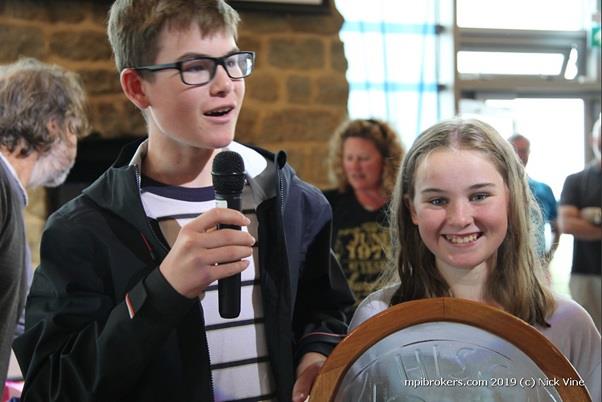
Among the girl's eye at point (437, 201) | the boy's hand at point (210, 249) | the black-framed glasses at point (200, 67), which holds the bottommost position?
the boy's hand at point (210, 249)

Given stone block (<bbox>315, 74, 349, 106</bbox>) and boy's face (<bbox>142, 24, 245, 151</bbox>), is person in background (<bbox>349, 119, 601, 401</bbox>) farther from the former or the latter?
stone block (<bbox>315, 74, 349, 106</bbox>)

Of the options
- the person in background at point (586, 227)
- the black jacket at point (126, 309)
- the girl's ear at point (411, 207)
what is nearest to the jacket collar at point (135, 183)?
the black jacket at point (126, 309)

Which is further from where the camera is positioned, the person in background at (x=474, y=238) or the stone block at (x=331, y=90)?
the stone block at (x=331, y=90)

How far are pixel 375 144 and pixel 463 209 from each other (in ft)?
6.22

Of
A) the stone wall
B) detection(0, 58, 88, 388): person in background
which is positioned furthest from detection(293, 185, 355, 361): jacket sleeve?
the stone wall

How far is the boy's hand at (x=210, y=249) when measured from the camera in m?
1.01

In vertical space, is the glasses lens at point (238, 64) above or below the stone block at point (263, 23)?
below

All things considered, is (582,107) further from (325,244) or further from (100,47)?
(325,244)

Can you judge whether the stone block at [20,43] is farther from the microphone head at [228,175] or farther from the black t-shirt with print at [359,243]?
the microphone head at [228,175]

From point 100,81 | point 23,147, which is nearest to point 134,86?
point 23,147

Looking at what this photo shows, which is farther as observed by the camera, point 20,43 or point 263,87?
point 263,87

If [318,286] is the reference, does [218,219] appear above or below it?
above

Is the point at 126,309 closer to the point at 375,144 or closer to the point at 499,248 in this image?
the point at 499,248

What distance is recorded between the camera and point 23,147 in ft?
6.20
